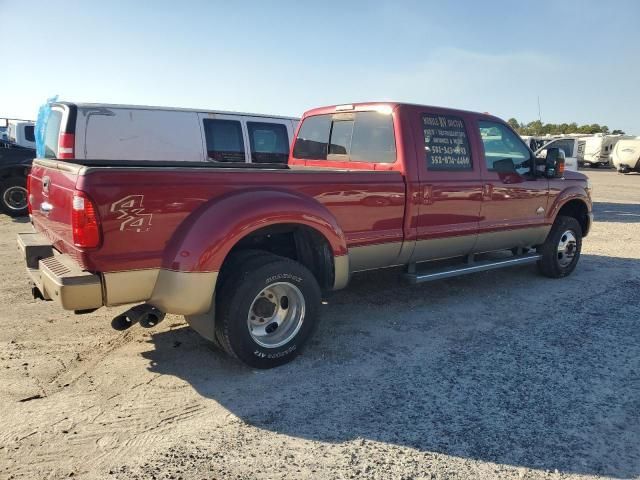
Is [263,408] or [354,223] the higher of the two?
[354,223]

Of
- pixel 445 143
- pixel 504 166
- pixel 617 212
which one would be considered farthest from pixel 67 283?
pixel 617 212

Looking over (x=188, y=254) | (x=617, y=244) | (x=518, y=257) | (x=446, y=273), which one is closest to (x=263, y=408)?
(x=188, y=254)

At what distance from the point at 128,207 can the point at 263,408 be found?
1473mm

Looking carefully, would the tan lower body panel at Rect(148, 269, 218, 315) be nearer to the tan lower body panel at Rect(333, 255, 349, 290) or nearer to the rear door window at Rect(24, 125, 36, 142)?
the tan lower body panel at Rect(333, 255, 349, 290)

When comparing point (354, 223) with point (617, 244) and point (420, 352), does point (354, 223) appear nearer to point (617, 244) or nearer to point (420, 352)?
point (420, 352)

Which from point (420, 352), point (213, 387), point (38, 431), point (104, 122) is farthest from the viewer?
point (104, 122)

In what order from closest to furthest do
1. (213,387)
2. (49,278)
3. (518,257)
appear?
(49,278) < (213,387) < (518,257)

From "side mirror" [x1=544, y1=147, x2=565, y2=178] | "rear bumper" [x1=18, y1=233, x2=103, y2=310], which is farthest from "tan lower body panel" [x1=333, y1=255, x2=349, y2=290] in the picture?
"side mirror" [x1=544, y1=147, x2=565, y2=178]

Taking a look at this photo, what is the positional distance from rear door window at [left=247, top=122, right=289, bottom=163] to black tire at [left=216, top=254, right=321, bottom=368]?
5.42 meters

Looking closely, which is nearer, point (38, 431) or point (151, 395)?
point (38, 431)

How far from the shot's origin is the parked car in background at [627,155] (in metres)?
28.0

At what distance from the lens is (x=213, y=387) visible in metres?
3.36

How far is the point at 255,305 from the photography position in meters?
3.64

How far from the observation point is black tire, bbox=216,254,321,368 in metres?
3.40
